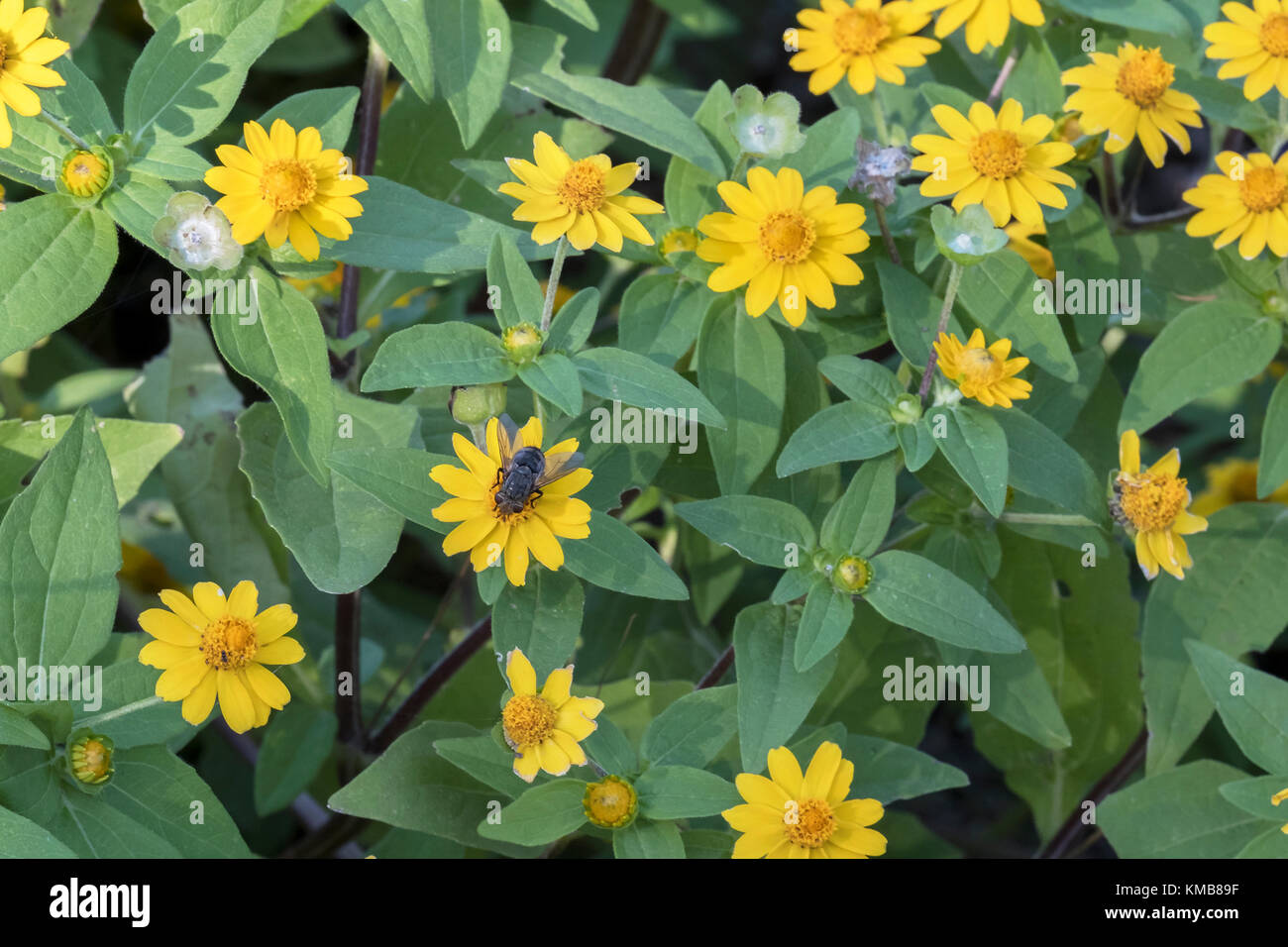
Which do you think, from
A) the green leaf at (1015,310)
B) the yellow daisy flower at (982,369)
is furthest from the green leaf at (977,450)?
the green leaf at (1015,310)

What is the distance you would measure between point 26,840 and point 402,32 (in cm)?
101

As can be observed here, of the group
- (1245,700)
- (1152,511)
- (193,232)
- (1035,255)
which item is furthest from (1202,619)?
(193,232)

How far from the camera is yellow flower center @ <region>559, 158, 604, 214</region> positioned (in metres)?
1.38

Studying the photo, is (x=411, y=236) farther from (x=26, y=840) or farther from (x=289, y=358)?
(x=26, y=840)

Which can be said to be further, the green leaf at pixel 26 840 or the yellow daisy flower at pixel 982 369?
the yellow daisy flower at pixel 982 369

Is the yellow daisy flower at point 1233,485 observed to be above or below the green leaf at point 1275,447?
above

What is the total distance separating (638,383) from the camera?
135cm

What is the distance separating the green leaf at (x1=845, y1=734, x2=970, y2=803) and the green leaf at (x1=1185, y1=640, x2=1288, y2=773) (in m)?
0.34

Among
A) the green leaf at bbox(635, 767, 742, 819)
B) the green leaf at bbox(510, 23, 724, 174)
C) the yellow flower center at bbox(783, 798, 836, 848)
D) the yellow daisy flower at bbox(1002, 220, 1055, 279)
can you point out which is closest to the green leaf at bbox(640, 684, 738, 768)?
the green leaf at bbox(635, 767, 742, 819)

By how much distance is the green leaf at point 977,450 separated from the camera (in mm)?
1359

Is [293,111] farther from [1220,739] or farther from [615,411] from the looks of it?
[1220,739]

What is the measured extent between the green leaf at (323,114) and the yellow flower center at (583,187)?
0.98ft

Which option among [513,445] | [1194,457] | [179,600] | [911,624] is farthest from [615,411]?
[1194,457]

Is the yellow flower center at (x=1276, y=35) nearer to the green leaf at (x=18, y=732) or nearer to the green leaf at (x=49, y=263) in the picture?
the green leaf at (x=49, y=263)
